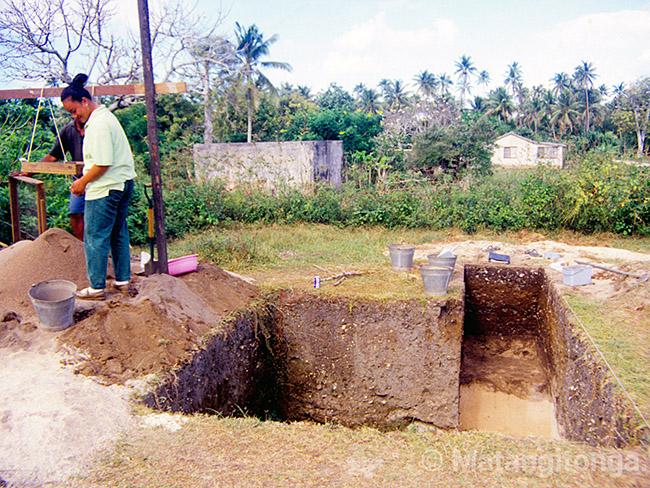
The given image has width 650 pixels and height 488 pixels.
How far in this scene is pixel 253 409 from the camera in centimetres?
520

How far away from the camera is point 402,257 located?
22.4 feet

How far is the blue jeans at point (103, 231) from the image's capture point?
3979 millimetres

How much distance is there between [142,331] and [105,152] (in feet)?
4.28

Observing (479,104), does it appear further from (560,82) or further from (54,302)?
(54,302)

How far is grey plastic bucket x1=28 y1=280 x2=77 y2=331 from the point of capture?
3.77 meters

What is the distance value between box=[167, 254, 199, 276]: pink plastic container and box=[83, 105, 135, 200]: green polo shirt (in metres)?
1.31

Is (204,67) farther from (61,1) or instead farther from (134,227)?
(134,227)

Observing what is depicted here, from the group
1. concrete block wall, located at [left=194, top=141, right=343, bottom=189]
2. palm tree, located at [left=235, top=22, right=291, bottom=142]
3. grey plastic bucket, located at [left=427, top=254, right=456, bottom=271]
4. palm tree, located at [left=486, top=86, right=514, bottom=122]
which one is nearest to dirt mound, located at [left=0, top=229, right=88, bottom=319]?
Result: grey plastic bucket, located at [left=427, top=254, right=456, bottom=271]

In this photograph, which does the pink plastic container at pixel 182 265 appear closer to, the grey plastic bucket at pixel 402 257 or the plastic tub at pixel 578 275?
the grey plastic bucket at pixel 402 257

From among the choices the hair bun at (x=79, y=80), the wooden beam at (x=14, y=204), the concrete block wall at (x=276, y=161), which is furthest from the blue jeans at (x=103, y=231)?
the concrete block wall at (x=276, y=161)

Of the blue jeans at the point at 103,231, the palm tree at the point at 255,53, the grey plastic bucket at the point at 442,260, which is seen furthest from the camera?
the palm tree at the point at 255,53

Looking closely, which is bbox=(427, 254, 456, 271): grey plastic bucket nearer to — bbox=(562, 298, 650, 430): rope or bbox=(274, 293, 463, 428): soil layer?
bbox=(274, 293, 463, 428): soil layer

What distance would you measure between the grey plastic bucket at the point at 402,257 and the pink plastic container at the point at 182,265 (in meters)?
2.59

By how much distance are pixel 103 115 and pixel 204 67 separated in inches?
397
